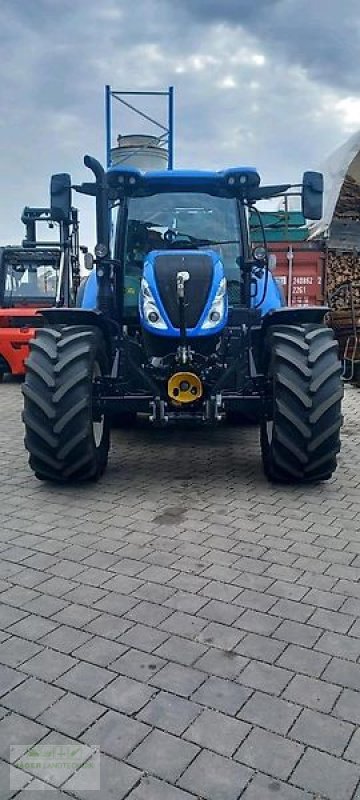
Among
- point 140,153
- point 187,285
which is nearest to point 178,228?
point 187,285

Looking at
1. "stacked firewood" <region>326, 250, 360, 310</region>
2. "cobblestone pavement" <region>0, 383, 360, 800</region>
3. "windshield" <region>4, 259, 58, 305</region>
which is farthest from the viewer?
"stacked firewood" <region>326, 250, 360, 310</region>

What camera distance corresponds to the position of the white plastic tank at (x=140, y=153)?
10258mm

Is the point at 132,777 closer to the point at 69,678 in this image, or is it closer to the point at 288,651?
the point at 69,678

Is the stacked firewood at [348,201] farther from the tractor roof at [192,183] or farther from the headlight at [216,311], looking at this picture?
the headlight at [216,311]

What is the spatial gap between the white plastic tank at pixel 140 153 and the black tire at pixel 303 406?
6411 millimetres

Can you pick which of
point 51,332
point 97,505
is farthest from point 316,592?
point 51,332

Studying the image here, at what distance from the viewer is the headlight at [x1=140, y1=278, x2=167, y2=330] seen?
4762 mm

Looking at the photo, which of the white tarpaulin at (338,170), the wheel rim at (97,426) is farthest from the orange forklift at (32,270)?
the wheel rim at (97,426)

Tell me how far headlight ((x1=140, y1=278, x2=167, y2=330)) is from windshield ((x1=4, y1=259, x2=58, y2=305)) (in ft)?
23.2

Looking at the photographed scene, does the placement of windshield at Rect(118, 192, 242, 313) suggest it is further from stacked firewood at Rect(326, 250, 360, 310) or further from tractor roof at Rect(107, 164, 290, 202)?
stacked firewood at Rect(326, 250, 360, 310)

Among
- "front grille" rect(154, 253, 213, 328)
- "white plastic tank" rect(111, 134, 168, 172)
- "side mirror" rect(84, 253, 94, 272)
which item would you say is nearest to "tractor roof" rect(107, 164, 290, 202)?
"side mirror" rect(84, 253, 94, 272)

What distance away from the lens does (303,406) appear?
4535mm

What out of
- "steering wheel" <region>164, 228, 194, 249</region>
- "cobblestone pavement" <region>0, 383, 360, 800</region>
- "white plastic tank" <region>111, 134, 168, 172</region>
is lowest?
"cobblestone pavement" <region>0, 383, 360, 800</region>

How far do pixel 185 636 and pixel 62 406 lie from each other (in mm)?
2086
